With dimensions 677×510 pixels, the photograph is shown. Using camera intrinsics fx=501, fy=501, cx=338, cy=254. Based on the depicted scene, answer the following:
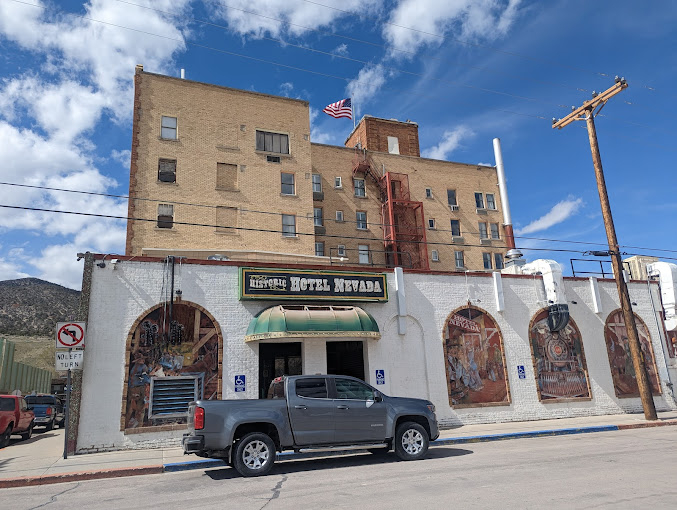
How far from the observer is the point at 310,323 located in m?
16.5

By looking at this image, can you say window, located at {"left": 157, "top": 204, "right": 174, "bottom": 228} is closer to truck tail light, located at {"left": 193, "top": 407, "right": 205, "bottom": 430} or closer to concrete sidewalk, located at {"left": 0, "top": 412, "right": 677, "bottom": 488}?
concrete sidewalk, located at {"left": 0, "top": 412, "right": 677, "bottom": 488}

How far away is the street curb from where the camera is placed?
10.2m

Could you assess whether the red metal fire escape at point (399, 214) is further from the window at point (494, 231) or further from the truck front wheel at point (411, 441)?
the truck front wheel at point (411, 441)

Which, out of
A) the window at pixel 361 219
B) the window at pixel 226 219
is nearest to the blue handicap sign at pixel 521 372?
the window at pixel 226 219

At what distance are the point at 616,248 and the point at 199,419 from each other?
17459 millimetres

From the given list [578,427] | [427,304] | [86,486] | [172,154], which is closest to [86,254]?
[86,486]

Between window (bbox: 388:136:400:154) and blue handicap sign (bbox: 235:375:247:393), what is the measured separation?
30121mm

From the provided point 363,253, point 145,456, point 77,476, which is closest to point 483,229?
point 363,253

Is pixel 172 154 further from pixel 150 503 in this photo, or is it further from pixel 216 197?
pixel 150 503

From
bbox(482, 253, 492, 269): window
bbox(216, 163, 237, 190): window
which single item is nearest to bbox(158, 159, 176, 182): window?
bbox(216, 163, 237, 190): window

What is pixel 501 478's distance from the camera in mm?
8625

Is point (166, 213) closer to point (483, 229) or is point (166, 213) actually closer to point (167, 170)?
point (167, 170)

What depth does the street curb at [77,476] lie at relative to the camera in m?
10.2

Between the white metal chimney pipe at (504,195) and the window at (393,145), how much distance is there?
8.43 meters
